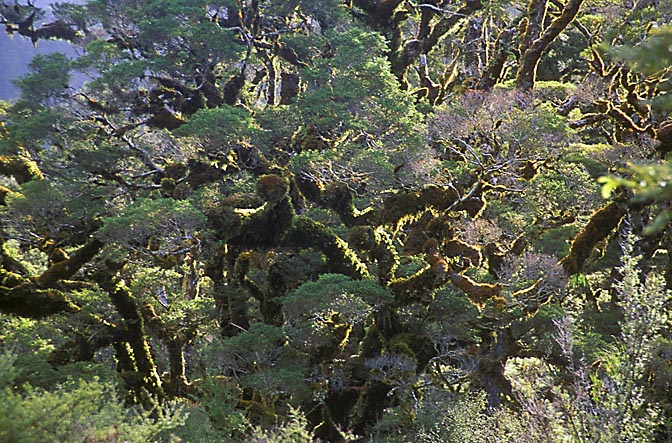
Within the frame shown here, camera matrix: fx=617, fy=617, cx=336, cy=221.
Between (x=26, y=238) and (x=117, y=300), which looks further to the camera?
(x=26, y=238)

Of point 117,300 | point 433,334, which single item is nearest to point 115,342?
point 117,300

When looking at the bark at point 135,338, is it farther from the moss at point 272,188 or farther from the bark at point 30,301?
the moss at point 272,188

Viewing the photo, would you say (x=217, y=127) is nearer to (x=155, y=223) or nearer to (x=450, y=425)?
(x=155, y=223)

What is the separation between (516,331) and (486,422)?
6.40ft

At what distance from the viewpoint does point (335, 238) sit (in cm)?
1107

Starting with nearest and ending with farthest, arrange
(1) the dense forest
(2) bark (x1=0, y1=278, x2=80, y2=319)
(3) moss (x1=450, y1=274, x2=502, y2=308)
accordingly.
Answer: (2) bark (x1=0, y1=278, x2=80, y2=319) → (1) the dense forest → (3) moss (x1=450, y1=274, x2=502, y2=308)

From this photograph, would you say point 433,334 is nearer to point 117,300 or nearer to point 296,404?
point 296,404

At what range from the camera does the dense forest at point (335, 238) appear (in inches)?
394

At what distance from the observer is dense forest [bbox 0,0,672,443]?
32.8 feet

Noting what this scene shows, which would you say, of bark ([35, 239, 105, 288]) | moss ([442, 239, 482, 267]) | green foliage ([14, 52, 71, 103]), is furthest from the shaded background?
moss ([442, 239, 482, 267])

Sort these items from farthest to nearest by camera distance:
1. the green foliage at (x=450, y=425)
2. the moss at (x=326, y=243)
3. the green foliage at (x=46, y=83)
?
the green foliage at (x=46, y=83)
the moss at (x=326, y=243)
the green foliage at (x=450, y=425)

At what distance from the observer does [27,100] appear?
15.2 m

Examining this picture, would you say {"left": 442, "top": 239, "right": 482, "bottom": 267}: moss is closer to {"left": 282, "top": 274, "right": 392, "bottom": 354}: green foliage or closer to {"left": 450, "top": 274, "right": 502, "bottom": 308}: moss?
{"left": 450, "top": 274, "right": 502, "bottom": 308}: moss

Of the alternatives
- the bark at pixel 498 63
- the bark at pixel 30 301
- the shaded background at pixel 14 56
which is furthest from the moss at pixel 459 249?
the shaded background at pixel 14 56
